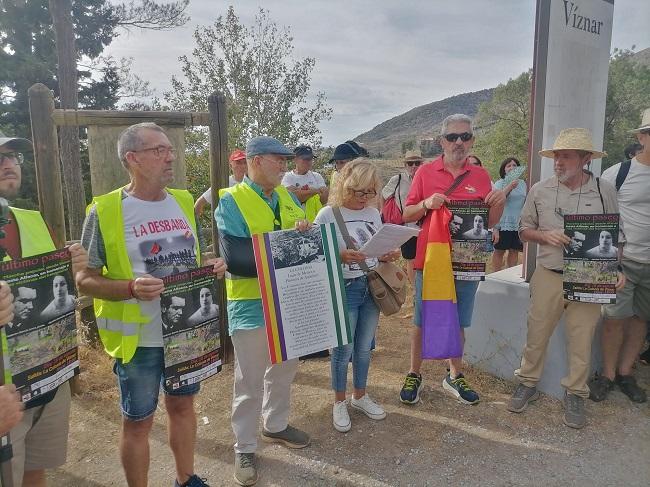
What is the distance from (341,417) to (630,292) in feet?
8.83

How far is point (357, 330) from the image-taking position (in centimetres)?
352

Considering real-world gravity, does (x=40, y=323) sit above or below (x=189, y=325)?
above

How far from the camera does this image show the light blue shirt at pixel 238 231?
2.78 meters

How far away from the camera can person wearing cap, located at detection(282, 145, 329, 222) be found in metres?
5.82

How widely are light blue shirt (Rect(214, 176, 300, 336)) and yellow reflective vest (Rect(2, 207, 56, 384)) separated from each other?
0.93m

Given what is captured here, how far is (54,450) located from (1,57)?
18879mm

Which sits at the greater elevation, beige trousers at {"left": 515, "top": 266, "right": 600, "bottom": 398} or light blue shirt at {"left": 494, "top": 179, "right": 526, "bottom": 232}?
light blue shirt at {"left": 494, "top": 179, "right": 526, "bottom": 232}

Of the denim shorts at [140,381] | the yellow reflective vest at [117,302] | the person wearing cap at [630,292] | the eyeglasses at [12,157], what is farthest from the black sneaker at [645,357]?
the eyeglasses at [12,157]

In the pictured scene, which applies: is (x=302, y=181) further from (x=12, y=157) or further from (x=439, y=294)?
(x=12, y=157)

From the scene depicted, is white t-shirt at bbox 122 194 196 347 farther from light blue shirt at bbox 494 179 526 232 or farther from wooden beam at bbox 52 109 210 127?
light blue shirt at bbox 494 179 526 232

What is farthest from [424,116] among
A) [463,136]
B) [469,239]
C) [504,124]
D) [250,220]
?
[250,220]

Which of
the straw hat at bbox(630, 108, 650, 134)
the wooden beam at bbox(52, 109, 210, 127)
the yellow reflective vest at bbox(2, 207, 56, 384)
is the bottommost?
the yellow reflective vest at bbox(2, 207, 56, 384)

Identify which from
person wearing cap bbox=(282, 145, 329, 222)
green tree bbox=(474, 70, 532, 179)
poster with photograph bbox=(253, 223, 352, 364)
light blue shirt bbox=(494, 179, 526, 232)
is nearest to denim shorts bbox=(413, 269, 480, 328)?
poster with photograph bbox=(253, 223, 352, 364)

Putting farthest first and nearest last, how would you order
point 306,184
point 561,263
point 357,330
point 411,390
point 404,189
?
point 306,184 → point 404,189 → point 411,390 → point 561,263 → point 357,330
